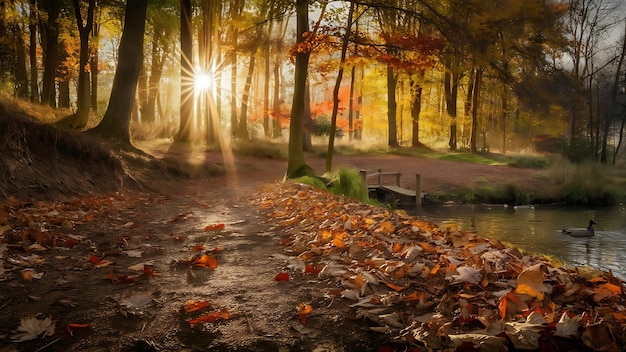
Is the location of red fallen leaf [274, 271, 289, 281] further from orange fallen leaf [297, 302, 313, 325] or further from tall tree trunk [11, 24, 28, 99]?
tall tree trunk [11, 24, 28, 99]

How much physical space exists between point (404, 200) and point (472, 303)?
13422mm

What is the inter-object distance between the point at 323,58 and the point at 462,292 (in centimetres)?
1643

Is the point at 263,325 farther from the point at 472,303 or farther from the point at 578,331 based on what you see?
the point at 578,331

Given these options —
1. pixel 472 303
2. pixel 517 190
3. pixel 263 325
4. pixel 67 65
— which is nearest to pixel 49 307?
pixel 263 325

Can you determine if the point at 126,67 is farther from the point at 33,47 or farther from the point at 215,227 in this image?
the point at 33,47

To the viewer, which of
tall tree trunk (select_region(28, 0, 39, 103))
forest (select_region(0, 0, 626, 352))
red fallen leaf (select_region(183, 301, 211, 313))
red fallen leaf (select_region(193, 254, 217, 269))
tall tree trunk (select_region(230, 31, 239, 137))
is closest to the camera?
forest (select_region(0, 0, 626, 352))

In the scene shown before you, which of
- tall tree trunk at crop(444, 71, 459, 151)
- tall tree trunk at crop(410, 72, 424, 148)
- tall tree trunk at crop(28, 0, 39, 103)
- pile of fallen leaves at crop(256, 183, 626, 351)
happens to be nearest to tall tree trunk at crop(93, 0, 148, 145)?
tall tree trunk at crop(28, 0, 39, 103)

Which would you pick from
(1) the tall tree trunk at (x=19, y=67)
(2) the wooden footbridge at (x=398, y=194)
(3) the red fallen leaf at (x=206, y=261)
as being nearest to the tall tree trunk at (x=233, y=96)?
(1) the tall tree trunk at (x=19, y=67)

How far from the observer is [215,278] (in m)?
2.94

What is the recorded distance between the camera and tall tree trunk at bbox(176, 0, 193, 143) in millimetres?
16906

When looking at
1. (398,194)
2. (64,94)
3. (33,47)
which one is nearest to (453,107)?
(398,194)

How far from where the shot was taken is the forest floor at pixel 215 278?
78.8 inches

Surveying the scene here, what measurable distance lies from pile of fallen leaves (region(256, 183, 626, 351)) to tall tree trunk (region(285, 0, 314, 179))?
724cm

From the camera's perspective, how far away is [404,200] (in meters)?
15.3
